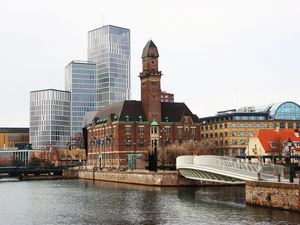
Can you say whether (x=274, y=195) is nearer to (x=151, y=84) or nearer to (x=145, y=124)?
(x=145, y=124)

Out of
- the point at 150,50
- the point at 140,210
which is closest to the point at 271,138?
the point at 150,50

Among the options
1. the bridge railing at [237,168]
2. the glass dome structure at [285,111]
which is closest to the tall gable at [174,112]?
the glass dome structure at [285,111]

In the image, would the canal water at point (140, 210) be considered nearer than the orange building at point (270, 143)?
Yes

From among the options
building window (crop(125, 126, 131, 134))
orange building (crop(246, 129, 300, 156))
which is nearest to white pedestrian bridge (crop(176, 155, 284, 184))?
orange building (crop(246, 129, 300, 156))

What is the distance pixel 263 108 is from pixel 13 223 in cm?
14258

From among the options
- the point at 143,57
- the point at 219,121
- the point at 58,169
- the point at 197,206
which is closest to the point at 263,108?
the point at 219,121

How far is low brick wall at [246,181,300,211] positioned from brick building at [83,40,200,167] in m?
93.4

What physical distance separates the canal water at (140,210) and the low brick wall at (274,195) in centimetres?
102

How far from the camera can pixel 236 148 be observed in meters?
179

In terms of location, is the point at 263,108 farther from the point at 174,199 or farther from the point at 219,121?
the point at 174,199

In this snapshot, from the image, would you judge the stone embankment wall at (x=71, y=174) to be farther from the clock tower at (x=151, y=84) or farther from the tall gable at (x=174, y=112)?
the tall gable at (x=174, y=112)

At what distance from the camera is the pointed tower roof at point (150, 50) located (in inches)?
6412

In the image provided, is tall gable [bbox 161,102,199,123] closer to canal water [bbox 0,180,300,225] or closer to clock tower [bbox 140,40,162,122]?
clock tower [bbox 140,40,162,122]

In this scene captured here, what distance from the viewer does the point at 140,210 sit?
2483 inches
